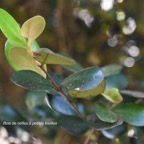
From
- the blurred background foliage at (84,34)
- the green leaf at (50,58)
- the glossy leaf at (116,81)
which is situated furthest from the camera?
the blurred background foliage at (84,34)

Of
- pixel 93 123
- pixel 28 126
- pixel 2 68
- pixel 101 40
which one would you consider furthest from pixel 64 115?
pixel 2 68

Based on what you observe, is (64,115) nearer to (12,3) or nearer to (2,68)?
(12,3)

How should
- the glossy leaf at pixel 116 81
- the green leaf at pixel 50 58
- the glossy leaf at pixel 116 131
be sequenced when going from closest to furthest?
the green leaf at pixel 50 58 → the glossy leaf at pixel 116 131 → the glossy leaf at pixel 116 81

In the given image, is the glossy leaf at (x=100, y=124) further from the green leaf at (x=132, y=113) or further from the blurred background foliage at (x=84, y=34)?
the blurred background foliage at (x=84, y=34)

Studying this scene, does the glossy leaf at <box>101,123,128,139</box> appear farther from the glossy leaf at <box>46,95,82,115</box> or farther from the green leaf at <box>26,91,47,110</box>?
the green leaf at <box>26,91,47,110</box>

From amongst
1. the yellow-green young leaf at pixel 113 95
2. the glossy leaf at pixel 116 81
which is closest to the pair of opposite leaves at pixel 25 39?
the yellow-green young leaf at pixel 113 95

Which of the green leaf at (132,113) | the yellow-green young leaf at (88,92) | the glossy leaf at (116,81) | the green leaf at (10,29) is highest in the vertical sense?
the green leaf at (10,29)

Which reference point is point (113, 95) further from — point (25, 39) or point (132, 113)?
point (25, 39)
